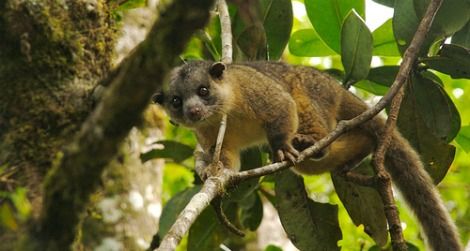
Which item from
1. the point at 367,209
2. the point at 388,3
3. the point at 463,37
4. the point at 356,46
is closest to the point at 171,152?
the point at 367,209

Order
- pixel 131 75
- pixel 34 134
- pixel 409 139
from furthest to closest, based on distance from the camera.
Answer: pixel 409 139, pixel 34 134, pixel 131 75

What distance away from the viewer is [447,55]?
4.62m

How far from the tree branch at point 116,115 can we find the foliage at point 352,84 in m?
2.84

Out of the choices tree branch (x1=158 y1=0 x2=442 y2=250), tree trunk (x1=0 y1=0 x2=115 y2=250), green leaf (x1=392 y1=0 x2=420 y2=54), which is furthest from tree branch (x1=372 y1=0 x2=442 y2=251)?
tree trunk (x1=0 y1=0 x2=115 y2=250)

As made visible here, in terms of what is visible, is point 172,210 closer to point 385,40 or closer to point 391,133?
point 391,133

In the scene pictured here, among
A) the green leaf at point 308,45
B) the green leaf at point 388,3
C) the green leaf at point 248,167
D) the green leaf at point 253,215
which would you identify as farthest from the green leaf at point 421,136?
the green leaf at point 253,215

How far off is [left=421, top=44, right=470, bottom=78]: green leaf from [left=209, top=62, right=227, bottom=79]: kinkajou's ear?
139 cm

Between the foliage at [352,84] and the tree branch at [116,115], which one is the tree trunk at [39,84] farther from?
the tree branch at [116,115]

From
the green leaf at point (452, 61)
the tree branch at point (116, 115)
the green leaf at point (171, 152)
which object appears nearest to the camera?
the tree branch at point (116, 115)

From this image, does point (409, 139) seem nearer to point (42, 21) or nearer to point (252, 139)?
point (252, 139)

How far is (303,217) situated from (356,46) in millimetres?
1293

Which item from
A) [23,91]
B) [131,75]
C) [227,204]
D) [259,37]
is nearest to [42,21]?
[23,91]

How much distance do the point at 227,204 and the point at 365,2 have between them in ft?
6.00

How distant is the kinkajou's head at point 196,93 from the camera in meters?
5.11
